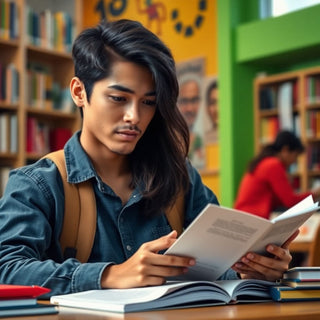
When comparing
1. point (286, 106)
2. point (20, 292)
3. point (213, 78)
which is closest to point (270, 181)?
point (286, 106)

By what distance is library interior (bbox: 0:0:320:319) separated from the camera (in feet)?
16.5

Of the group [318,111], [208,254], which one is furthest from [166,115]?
[318,111]

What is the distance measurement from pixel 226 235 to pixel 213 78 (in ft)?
19.2

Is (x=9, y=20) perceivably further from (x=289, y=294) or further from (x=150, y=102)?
(x=289, y=294)

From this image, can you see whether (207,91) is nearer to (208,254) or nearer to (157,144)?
(157,144)

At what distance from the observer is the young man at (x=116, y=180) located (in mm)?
1290

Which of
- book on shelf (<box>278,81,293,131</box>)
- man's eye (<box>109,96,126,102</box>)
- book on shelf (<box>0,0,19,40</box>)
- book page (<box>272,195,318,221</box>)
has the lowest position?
book page (<box>272,195,318,221</box>)

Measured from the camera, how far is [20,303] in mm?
1023

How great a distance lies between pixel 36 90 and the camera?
5.18 m

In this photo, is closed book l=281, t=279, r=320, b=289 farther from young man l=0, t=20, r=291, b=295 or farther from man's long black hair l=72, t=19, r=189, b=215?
man's long black hair l=72, t=19, r=189, b=215

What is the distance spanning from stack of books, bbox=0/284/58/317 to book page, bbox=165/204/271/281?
26 cm

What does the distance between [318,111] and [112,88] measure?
4986mm

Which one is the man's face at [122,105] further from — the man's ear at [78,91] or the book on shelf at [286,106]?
the book on shelf at [286,106]

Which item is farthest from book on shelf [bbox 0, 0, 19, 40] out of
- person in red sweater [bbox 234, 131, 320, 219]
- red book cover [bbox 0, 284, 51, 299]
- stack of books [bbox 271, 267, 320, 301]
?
red book cover [bbox 0, 284, 51, 299]
